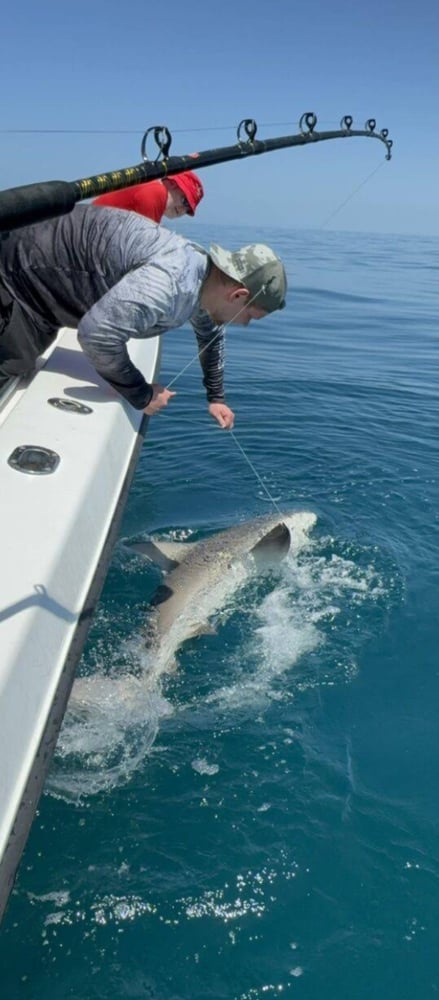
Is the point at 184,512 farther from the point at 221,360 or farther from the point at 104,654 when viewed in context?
the point at 104,654

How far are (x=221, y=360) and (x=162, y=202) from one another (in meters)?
1.44

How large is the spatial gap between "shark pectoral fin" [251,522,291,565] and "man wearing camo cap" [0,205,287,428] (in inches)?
A: 62.4

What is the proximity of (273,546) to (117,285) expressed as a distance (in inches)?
97.8

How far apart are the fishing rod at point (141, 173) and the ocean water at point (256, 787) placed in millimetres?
2443

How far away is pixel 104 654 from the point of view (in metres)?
4.53

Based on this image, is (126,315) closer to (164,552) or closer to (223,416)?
(223,416)

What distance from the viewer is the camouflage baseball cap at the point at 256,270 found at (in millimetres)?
4020

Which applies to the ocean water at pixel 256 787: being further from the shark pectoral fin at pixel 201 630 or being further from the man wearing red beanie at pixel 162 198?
the man wearing red beanie at pixel 162 198

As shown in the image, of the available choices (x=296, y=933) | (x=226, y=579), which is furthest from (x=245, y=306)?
(x=296, y=933)

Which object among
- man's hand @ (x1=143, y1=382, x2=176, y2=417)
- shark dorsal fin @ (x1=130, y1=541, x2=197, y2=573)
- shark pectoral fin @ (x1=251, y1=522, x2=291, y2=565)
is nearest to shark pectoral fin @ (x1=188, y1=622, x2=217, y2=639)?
shark dorsal fin @ (x1=130, y1=541, x2=197, y2=573)

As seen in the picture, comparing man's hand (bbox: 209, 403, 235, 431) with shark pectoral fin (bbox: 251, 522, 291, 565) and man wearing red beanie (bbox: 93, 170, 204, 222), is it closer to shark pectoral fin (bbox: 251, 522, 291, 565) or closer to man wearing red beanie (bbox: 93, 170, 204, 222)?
shark pectoral fin (bbox: 251, 522, 291, 565)

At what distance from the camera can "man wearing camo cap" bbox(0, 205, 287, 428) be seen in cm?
365

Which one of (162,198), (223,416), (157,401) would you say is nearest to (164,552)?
(223,416)

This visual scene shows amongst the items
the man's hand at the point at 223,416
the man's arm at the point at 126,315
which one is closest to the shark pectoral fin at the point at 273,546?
the man's hand at the point at 223,416
